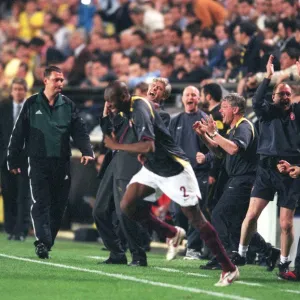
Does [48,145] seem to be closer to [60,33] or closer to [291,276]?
[291,276]

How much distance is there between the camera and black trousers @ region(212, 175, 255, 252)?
39.2ft

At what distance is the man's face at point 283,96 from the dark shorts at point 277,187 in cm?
67

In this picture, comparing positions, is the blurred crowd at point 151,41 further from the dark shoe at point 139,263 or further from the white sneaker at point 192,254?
the dark shoe at point 139,263

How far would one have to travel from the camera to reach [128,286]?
383 inches

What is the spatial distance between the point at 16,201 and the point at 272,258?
574cm

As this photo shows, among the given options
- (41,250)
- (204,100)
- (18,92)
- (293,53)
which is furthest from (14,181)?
(293,53)

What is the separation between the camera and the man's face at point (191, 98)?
44.0 feet

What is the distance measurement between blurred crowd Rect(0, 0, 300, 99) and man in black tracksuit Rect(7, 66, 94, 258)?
268cm

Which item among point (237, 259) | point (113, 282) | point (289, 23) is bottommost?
point (113, 282)

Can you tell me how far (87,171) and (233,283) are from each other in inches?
307

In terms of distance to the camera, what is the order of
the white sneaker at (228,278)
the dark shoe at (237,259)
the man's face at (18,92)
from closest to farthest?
the white sneaker at (228,278)
the dark shoe at (237,259)
the man's face at (18,92)

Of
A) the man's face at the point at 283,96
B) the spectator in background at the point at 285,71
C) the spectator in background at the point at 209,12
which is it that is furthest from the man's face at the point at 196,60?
the man's face at the point at 283,96

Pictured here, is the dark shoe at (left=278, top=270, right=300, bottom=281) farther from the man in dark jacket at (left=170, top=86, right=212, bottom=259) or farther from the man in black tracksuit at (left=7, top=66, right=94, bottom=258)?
the man in black tracksuit at (left=7, top=66, right=94, bottom=258)

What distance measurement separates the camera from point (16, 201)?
1662 centimetres
